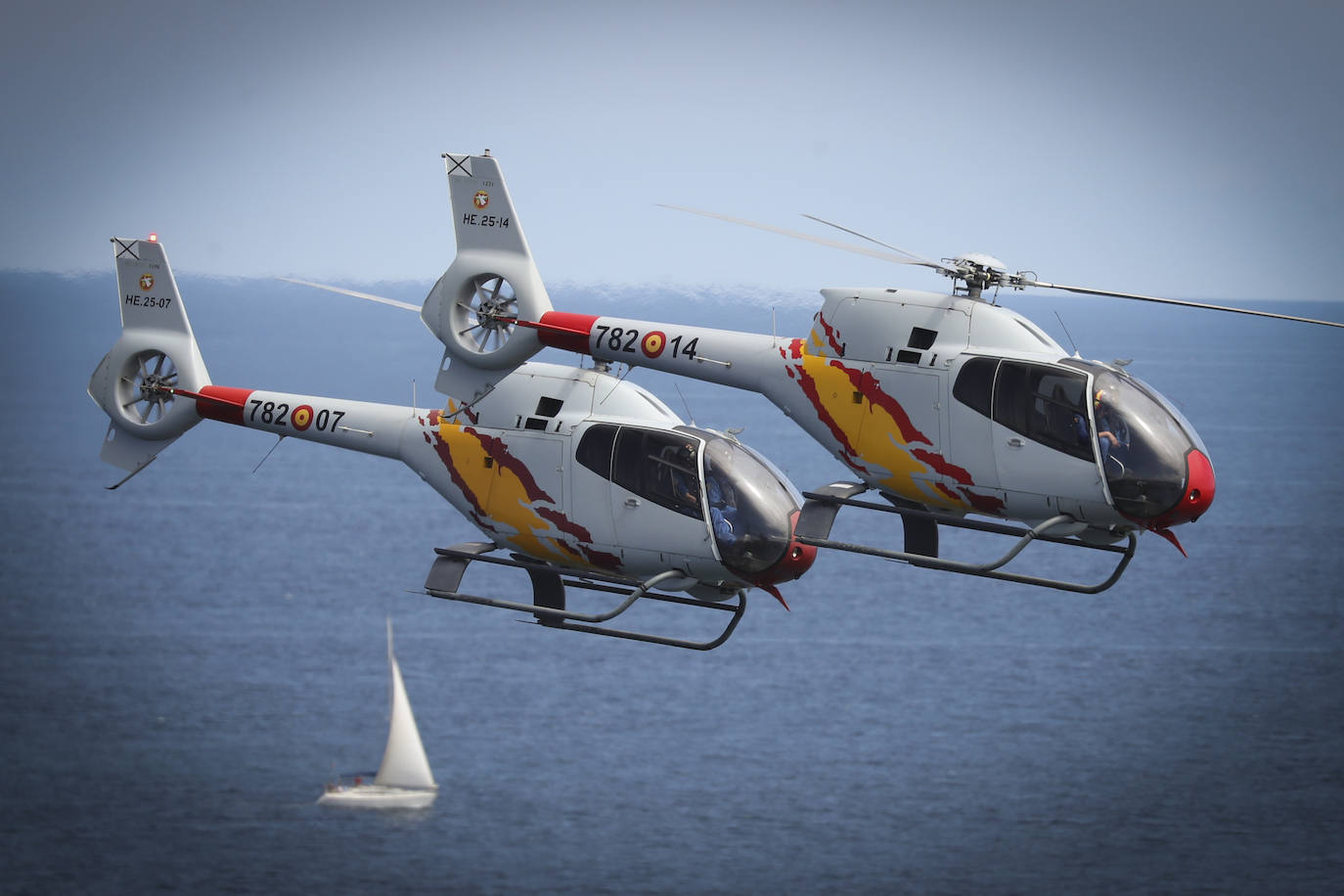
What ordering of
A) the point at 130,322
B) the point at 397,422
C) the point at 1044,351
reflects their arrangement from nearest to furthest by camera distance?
the point at 1044,351
the point at 397,422
the point at 130,322

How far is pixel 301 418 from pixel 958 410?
10.2 metres

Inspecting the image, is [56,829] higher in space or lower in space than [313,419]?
lower

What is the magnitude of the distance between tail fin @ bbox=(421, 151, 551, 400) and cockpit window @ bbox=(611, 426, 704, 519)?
11.0 feet

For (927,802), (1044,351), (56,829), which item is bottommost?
(56,829)

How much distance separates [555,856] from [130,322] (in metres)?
161

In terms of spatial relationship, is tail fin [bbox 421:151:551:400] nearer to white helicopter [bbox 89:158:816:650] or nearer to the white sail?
white helicopter [bbox 89:158:816:650]

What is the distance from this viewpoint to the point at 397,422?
25.9 metres

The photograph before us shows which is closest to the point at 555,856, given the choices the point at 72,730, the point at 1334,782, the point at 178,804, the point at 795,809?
the point at 795,809

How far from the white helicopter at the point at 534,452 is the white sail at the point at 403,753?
115 m

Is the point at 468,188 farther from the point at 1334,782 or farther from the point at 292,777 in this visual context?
the point at 1334,782

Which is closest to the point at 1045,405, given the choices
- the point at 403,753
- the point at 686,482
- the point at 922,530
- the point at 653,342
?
the point at 922,530

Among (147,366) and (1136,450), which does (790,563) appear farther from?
(147,366)

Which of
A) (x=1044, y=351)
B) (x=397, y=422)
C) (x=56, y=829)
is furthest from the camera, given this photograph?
(x=56, y=829)

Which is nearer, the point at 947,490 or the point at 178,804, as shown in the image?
the point at 947,490
